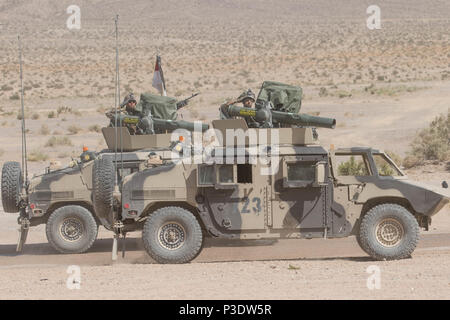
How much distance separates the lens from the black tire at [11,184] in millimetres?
15734

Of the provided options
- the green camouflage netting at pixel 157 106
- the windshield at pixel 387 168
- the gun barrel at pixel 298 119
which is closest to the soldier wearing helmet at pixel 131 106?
the green camouflage netting at pixel 157 106

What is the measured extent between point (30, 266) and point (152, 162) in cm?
254

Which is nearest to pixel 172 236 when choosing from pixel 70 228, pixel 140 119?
pixel 70 228

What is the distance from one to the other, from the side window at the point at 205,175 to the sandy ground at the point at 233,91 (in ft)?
4.04

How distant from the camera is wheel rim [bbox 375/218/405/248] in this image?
14.1m

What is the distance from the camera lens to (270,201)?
14.1 metres

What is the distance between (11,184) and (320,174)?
525 centimetres

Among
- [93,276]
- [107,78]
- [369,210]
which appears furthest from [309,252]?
[107,78]

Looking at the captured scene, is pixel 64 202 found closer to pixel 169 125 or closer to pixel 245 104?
pixel 169 125

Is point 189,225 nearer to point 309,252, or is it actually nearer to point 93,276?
point 93,276

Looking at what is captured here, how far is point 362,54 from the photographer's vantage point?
77.2 m

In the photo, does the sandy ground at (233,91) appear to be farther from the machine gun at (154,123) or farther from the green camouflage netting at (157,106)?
the green camouflage netting at (157,106)

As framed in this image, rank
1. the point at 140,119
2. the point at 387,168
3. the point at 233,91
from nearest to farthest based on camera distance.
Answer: the point at 140,119 → the point at 387,168 → the point at 233,91

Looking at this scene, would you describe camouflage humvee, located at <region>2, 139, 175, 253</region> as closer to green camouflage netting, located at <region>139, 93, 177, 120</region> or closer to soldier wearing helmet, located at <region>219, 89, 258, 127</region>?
soldier wearing helmet, located at <region>219, 89, 258, 127</region>
